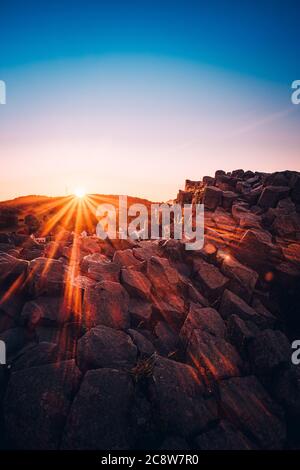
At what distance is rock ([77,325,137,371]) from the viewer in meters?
5.92

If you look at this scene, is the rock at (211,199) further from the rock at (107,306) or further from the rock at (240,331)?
the rock at (107,306)

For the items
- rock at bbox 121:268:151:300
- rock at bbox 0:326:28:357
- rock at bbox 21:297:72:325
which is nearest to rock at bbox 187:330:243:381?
rock at bbox 121:268:151:300

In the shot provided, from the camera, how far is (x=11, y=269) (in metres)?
7.75

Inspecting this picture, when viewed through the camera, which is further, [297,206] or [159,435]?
[297,206]

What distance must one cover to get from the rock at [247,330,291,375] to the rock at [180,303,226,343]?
37.3 inches

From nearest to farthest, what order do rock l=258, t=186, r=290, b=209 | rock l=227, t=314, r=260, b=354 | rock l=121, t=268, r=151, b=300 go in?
rock l=227, t=314, r=260, b=354
rock l=121, t=268, r=151, b=300
rock l=258, t=186, r=290, b=209

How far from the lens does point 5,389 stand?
17.8ft

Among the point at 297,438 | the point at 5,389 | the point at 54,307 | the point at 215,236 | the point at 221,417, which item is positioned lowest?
the point at 297,438

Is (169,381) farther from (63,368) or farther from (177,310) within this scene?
(177,310)

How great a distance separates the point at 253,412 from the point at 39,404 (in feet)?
15.2

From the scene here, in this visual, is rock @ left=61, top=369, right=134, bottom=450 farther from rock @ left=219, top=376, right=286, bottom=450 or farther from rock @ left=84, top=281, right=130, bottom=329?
rock @ left=219, top=376, right=286, bottom=450

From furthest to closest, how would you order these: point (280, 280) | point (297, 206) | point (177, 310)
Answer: point (297, 206) < point (280, 280) < point (177, 310)
